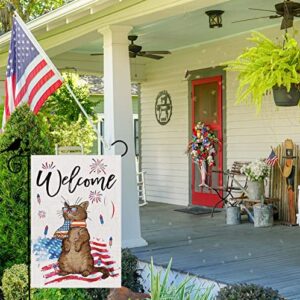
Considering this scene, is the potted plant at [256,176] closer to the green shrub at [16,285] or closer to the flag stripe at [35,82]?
the flag stripe at [35,82]

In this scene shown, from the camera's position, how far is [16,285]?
444 cm

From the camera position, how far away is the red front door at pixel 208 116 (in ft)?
29.5

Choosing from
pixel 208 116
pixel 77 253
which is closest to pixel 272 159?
pixel 208 116

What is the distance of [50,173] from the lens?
3404mm

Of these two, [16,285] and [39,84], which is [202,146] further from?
[16,285]

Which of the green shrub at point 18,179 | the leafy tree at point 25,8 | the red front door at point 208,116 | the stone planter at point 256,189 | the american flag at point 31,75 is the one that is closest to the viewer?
the green shrub at point 18,179

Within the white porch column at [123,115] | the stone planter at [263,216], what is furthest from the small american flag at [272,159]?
the white porch column at [123,115]

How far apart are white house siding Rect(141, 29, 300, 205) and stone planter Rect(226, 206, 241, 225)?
3.44 feet

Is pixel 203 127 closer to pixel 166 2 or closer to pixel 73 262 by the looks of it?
pixel 166 2

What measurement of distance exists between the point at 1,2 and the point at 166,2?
32.6 feet

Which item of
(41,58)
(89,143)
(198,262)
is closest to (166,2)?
(41,58)

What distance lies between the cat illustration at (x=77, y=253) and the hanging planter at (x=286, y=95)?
1.82 meters

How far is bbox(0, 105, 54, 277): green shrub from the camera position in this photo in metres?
4.64

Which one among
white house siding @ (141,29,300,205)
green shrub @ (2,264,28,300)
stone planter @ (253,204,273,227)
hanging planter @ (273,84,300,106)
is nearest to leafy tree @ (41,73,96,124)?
white house siding @ (141,29,300,205)
